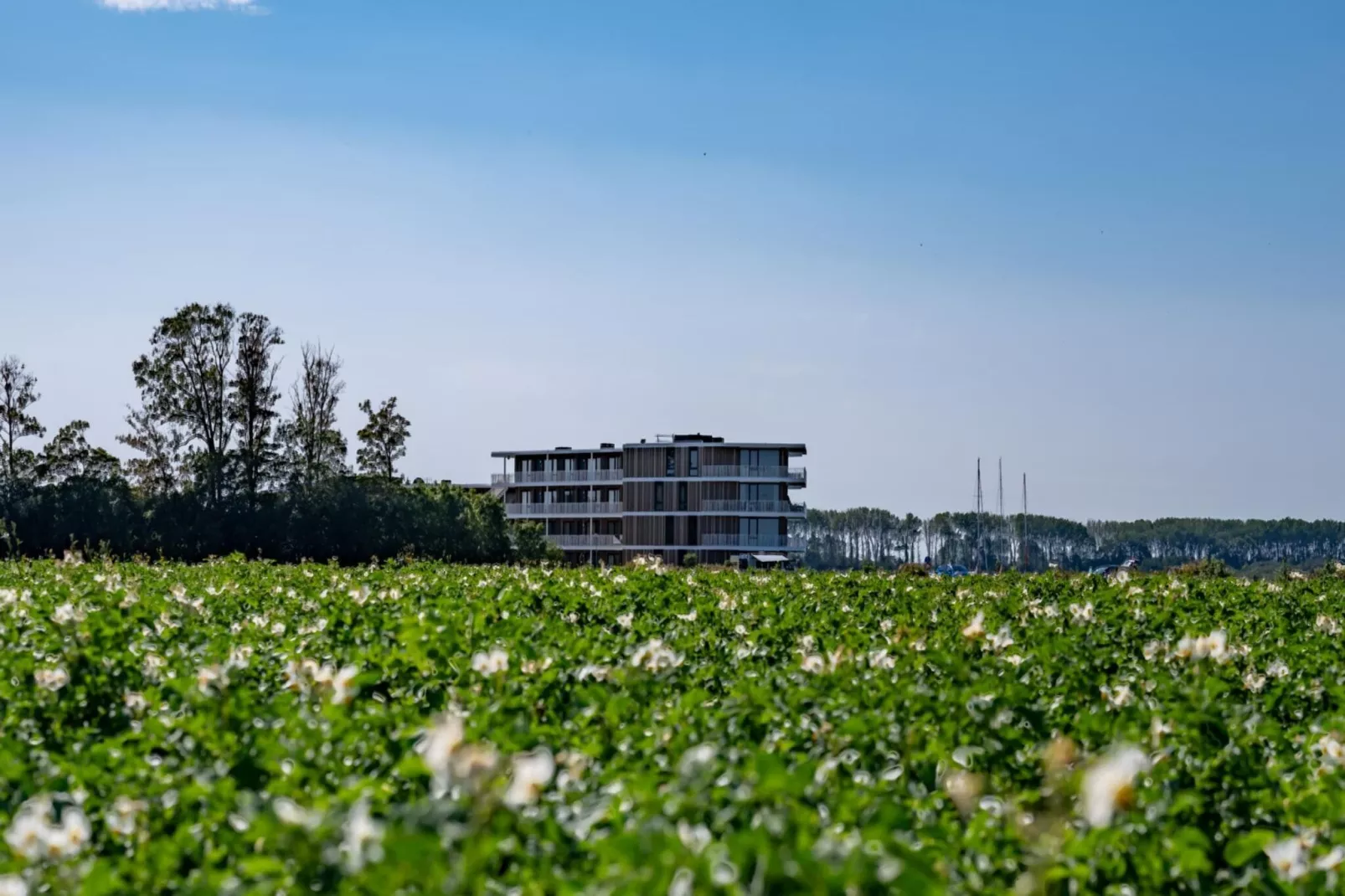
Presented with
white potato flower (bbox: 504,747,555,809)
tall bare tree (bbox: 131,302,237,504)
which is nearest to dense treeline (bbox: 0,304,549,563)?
tall bare tree (bbox: 131,302,237,504)

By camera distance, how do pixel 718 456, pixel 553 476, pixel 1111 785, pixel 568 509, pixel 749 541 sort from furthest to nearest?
pixel 553 476 → pixel 568 509 → pixel 718 456 → pixel 749 541 → pixel 1111 785

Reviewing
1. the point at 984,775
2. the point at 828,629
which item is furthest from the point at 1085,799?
the point at 828,629

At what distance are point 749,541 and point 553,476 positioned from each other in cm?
1566

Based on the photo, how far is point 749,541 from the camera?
77.3m

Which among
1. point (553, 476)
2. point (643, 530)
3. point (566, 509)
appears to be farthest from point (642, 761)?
point (553, 476)

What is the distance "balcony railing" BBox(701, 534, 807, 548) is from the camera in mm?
77188

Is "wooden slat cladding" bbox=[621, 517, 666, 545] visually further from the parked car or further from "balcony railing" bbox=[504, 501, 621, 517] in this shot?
the parked car

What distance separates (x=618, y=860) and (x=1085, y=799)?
4.76 feet

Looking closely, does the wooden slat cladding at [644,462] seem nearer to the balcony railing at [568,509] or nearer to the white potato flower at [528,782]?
the balcony railing at [568,509]

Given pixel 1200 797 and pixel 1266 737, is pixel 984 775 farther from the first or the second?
pixel 1266 737

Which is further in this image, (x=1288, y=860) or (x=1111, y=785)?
(x=1288, y=860)

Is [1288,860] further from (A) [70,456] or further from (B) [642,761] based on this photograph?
(A) [70,456]

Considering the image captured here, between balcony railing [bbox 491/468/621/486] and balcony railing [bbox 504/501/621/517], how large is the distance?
138 cm

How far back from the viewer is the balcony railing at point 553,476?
83.9 m
